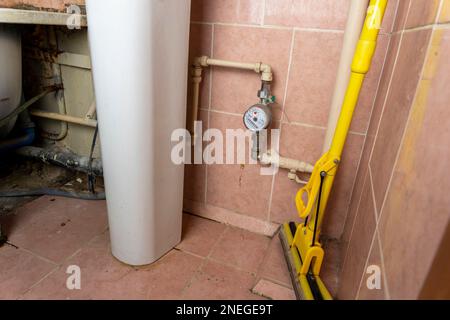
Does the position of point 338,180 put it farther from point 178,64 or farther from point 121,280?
point 121,280

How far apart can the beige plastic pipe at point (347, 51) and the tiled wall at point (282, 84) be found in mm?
86

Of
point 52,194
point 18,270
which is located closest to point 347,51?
point 18,270

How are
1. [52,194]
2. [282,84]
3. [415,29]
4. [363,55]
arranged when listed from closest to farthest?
[415,29] < [363,55] < [282,84] < [52,194]

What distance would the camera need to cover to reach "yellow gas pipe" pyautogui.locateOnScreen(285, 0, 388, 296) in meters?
0.61

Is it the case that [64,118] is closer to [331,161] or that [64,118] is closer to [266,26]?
[266,26]

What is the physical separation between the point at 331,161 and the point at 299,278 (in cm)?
31

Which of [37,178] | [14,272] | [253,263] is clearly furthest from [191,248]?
[37,178]

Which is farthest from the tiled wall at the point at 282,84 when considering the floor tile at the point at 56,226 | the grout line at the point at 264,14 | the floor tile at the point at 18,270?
the floor tile at the point at 18,270

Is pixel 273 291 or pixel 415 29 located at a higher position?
pixel 415 29

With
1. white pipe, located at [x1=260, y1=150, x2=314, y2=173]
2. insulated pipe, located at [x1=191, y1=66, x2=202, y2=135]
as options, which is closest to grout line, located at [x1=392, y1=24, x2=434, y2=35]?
white pipe, located at [x1=260, y1=150, x2=314, y2=173]

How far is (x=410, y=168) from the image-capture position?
390 mm

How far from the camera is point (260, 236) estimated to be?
41.8 inches

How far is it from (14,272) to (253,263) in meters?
0.67
